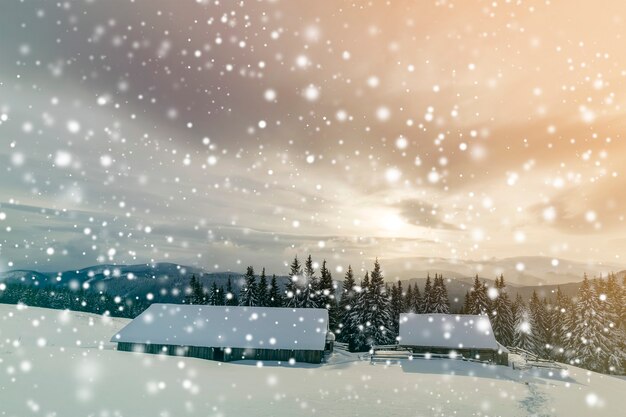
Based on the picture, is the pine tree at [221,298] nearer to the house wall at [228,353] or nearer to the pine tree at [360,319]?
the pine tree at [360,319]

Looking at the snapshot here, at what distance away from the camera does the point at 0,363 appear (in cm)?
2191

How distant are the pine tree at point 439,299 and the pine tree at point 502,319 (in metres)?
6.76

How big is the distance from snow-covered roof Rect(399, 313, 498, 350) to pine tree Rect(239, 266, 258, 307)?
74.8ft

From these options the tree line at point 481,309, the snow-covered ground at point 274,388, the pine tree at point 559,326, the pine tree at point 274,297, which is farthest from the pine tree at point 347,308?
the pine tree at point 559,326

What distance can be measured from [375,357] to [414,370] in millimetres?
5915

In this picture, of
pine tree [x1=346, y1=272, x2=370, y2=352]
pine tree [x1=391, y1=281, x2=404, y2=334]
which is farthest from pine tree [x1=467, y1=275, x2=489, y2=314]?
pine tree [x1=346, y1=272, x2=370, y2=352]

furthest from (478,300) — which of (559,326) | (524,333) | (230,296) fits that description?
(230,296)

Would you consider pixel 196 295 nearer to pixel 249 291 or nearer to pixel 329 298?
pixel 249 291

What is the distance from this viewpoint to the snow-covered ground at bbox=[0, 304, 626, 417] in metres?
18.2

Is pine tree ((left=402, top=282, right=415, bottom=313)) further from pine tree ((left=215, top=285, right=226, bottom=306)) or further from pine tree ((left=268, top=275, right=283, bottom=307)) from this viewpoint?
pine tree ((left=215, top=285, right=226, bottom=306))

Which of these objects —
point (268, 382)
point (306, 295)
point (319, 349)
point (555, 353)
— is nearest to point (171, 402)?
point (268, 382)

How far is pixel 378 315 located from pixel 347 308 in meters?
5.44

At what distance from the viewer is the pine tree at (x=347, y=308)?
5609 cm

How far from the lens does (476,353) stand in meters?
43.4
